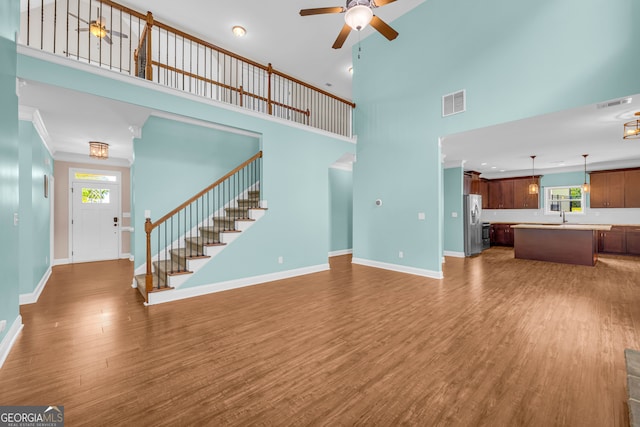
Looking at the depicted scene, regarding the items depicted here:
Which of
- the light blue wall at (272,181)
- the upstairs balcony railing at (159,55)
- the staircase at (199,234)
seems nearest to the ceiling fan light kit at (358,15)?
the upstairs balcony railing at (159,55)

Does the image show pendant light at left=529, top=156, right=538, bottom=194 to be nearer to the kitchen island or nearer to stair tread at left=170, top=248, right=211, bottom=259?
the kitchen island

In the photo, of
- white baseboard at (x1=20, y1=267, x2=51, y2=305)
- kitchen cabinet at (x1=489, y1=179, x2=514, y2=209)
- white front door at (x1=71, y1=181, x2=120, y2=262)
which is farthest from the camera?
kitchen cabinet at (x1=489, y1=179, x2=514, y2=209)

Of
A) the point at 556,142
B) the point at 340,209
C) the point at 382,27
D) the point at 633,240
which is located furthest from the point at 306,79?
the point at 633,240

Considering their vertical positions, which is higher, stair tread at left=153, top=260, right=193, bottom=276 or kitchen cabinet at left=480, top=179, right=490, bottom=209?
kitchen cabinet at left=480, top=179, right=490, bottom=209

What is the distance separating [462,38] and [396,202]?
10.7 ft

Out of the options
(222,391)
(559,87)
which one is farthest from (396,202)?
(222,391)

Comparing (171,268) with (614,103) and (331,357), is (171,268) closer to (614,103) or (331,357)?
(331,357)

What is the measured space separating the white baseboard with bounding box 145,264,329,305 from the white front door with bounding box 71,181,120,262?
16.4 ft

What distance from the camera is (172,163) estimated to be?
16.4 feet

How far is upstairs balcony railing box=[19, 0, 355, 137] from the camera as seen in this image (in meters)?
4.68

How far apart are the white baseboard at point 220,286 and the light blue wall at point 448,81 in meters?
2.00

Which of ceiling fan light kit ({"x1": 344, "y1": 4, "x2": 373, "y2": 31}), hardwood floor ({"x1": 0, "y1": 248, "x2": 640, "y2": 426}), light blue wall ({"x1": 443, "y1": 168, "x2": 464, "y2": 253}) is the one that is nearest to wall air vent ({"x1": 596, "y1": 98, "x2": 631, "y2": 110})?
hardwood floor ({"x1": 0, "y1": 248, "x2": 640, "y2": 426})

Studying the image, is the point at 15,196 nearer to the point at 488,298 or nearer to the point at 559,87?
the point at 488,298

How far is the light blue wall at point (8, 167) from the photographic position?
2434 mm
